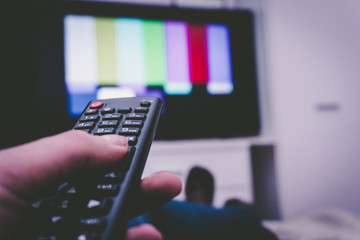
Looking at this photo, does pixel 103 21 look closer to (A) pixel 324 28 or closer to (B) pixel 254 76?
(B) pixel 254 76

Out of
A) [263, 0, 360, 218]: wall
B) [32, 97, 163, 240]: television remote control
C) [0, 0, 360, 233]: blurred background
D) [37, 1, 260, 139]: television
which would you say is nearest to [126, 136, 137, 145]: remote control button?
[32, 97, 163, 240]: television remote control

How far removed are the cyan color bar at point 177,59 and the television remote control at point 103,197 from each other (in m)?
0.83

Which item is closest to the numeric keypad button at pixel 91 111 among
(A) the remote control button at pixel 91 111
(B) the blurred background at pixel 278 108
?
(A) the remote control button at pixel 91 111

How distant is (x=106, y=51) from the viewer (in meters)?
1.17

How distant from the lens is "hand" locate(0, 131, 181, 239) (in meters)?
0.28

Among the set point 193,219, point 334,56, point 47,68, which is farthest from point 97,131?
point 334,56

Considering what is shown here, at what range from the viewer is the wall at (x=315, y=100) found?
4.03ft

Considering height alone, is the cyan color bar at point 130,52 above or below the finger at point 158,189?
above

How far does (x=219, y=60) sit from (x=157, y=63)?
27 cm

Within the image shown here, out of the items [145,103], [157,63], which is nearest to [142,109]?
[145,103]

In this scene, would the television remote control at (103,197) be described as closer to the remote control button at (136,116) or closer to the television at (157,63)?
the remote control button at (136,116)

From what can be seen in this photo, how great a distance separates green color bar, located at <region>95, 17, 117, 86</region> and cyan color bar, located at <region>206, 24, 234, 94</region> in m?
0.39

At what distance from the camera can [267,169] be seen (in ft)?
4.18

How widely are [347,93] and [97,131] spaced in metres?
1.28
